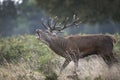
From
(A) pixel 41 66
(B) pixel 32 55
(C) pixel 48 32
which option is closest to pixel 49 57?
(B) pixel 32 55

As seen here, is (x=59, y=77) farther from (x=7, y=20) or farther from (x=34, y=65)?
(x=7, y=20)

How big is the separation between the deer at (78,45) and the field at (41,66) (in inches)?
10.8

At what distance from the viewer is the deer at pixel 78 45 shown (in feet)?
42.9

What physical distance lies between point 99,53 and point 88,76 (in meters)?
1.94

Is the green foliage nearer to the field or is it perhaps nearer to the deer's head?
the field

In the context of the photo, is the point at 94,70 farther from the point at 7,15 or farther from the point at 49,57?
the point at 7,15

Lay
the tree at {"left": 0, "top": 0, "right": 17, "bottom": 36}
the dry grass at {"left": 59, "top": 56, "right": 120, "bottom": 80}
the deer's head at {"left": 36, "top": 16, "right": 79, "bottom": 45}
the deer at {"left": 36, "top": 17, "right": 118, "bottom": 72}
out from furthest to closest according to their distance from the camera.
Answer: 1. the tree at {"left": 0, "top": 0, "right": 17, "bottom": 36}
2. the deer's head at {"left": 36, "top": 16, "right": 79, "bottom": 45}
3. the deer at {"left": 36, "top": 17, "right": 118, "bottom": 72}
4. the dry grass at {"left": 59, "top": 56, "right": 120, "bottom": 80}

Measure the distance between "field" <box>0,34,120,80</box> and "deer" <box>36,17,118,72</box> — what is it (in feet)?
0.90

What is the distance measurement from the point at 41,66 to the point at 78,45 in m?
1.24

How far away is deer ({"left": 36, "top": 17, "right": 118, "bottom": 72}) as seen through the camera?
13.1m

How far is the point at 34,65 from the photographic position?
13430 mm

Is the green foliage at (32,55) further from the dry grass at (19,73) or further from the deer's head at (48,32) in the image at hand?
the deer's head at (48,32)

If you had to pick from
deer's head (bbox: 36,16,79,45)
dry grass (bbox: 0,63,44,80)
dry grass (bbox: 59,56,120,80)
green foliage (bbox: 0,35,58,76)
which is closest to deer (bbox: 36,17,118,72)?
deer's head (bbox: 36,16,79,45)

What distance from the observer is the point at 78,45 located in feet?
43.7
